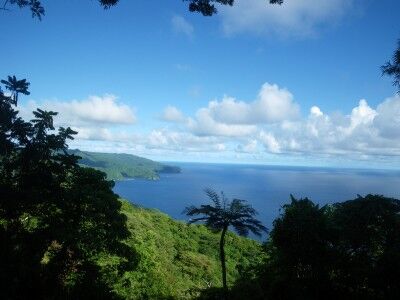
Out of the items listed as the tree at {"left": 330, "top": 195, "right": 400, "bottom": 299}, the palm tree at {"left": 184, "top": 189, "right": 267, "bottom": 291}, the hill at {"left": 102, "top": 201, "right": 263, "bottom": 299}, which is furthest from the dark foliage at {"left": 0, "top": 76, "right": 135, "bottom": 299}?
the tree at {"left": 330, "top": 195, "right": 400, "bottom": 299}

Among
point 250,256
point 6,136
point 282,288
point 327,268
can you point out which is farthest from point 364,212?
point 250,256

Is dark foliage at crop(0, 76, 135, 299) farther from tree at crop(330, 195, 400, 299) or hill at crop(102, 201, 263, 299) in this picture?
tree at crop(330, 195, 400, 299)

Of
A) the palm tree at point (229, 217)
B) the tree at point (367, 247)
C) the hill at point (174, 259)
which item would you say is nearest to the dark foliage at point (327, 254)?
the tree at point (367, 247)

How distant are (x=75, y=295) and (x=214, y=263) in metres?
21.1

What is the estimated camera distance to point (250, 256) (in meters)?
41.2

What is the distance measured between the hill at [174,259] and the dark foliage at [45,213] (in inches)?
122

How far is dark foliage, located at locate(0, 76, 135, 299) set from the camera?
47.8ft

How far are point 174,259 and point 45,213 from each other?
63.4ft

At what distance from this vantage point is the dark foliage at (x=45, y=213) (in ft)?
47.8

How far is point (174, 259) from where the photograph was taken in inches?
1298

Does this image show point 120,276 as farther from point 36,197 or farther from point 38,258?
point 36,197

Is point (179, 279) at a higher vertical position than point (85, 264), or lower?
lower

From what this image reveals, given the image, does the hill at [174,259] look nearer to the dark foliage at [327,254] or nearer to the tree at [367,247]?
the dark foliage at [327,254]

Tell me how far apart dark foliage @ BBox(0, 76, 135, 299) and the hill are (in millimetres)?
3102
